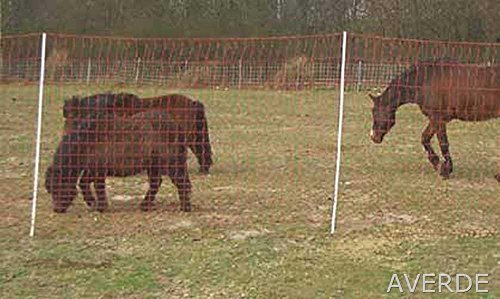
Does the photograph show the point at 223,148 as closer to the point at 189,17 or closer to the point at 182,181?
the point at 182,181

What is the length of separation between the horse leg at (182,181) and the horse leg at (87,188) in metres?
0.85

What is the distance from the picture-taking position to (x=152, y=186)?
23.5ft

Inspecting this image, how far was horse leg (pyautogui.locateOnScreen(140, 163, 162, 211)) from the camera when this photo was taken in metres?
7.01

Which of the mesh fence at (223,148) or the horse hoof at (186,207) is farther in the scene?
the horse hoof at (186,207)

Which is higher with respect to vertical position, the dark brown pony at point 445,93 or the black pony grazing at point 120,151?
the dark brown pony at point 445,93

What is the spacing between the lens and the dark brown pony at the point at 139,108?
25.6 ft

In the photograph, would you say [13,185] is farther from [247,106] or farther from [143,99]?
[247,106]

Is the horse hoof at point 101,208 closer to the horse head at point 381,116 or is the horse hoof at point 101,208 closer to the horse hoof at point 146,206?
the horse hoof at point 146,206

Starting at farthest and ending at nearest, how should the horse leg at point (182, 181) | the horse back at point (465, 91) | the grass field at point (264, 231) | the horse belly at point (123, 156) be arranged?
1. the horse back at point (465, 91)
2. the horse leg at point (182, 181)
3. the horse belly at point (123, 156)
4. the grass field at point (264, 231)

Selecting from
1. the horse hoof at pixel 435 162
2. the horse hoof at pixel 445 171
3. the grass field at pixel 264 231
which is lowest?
the grass field at pixel 264 231

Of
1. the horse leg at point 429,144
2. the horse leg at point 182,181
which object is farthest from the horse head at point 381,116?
the horse leg at point 182,181

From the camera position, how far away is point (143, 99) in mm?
8430

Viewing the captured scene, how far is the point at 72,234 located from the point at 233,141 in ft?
21.3

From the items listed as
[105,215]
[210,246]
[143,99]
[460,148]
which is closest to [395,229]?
[210,246]
